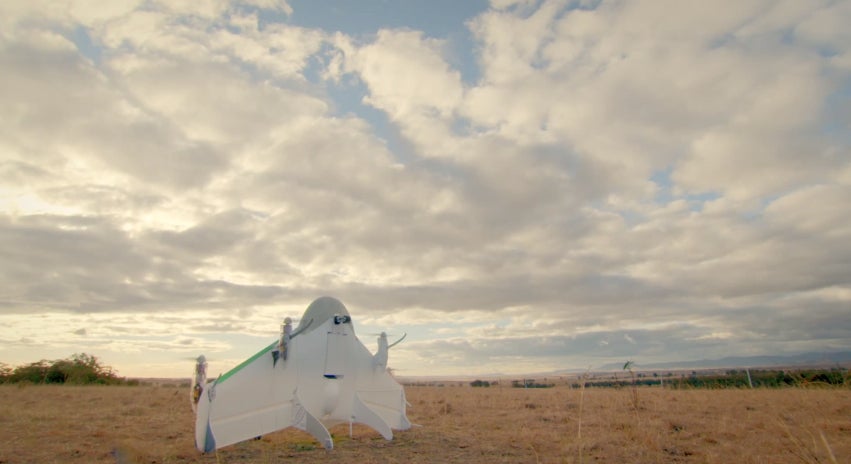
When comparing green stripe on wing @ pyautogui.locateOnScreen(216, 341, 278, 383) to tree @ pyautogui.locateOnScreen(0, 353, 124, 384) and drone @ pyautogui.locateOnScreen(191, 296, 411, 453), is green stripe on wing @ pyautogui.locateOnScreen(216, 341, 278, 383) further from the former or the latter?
tree @ pyautogui.locateOnScreen(0, 353, 124, 384)

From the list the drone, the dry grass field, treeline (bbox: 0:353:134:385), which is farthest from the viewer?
treeline (bbox: 0:353:134:385)

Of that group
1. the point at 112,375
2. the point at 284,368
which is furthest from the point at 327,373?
the point at 112,375

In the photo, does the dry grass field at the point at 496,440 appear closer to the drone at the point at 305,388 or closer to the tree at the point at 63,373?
the drone at the point at 305,388

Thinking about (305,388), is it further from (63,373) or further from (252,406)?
(63,373)

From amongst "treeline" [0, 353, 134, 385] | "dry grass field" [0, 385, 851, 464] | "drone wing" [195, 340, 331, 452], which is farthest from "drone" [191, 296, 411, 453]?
"treeline" [0, 353, 134, 385]

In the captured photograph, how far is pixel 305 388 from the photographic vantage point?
12508 millimetres

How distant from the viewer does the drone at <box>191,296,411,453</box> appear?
11094 millimetres

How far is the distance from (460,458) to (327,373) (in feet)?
13.6

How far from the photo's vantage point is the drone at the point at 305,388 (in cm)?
1109

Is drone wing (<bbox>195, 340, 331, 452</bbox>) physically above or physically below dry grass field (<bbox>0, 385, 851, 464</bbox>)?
above

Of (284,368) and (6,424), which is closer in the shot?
(284,368)

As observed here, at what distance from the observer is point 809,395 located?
2244cm

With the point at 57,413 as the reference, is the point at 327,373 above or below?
above

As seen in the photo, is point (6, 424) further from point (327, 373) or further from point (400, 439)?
point (400, 439)
